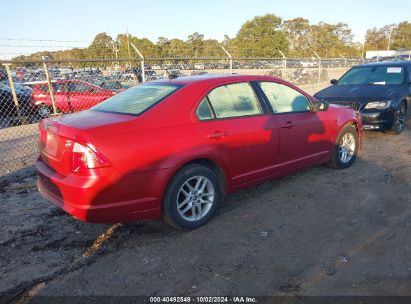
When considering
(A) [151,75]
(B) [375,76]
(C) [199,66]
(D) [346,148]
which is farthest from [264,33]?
(D) [346,148]

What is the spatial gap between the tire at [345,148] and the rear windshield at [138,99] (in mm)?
2850

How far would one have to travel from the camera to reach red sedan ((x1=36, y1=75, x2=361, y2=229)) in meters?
3.13

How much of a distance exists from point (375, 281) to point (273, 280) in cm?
81

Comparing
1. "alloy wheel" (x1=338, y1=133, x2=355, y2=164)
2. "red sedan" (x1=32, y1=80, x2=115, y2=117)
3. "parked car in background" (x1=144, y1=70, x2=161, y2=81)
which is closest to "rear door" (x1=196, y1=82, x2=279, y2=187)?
"alloy wheel" (x1=338, y1=133, x2=355, y2=164)

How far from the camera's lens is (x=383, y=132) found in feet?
26.6

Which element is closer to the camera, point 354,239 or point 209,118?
point 354,239

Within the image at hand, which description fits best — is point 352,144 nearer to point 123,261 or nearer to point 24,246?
point 123,261

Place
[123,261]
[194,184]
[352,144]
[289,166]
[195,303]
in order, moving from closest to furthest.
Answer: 1. [195,303]
2. [123,261]
3. [194,184]
4. [289,166]
5. [352,144]

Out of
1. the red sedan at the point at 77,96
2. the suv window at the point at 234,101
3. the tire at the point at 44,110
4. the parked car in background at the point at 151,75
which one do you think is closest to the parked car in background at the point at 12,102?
the tire at the point at 44,110

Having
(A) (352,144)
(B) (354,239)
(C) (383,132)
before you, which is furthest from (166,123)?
(C) (383,132)

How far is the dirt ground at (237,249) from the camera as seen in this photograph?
2.82 meters

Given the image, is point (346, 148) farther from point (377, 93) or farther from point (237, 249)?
point (237, 249)

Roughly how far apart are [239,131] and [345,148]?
2539mm

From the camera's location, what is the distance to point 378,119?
24.0 feet
